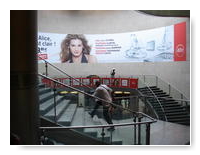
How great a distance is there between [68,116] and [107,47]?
9.38 metres

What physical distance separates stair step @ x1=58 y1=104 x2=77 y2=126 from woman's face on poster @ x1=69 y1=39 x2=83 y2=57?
8843 mm

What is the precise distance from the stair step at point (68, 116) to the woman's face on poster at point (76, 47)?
884cm

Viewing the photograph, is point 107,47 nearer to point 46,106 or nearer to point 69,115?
point 69,115

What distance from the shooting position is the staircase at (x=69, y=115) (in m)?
3.39

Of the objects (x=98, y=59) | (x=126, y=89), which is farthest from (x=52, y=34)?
(x=126, y=89)

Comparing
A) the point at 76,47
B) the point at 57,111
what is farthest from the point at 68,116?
the point at 76,47

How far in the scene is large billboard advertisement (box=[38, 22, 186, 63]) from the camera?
465 inches

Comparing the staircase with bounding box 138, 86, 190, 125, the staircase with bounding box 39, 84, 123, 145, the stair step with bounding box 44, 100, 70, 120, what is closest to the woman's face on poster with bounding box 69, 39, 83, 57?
the staircase with bounding box 138, 86, 190, 125

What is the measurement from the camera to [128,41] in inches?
508

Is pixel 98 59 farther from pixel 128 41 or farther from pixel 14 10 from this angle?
pixel 14 10

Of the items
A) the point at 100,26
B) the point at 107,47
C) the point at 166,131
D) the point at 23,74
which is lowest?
the point at 166,131

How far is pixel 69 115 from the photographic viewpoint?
13.3ft

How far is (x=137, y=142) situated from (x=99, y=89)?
1.73 m

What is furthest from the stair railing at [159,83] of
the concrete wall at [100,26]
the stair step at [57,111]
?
the stair step at [57,111]
